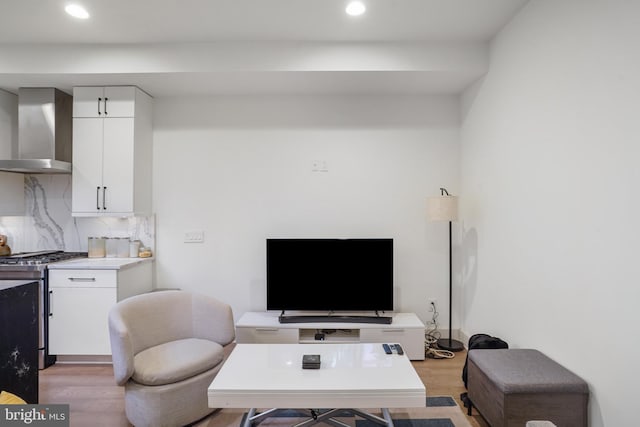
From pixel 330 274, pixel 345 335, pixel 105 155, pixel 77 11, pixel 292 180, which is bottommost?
pixel 345 335

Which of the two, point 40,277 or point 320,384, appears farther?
point 40,277

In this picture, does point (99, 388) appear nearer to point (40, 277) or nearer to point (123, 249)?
point (40, 277)

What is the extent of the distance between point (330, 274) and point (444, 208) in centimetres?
122


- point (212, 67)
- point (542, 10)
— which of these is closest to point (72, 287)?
point (212, 67)

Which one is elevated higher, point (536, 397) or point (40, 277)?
point (40, 277)

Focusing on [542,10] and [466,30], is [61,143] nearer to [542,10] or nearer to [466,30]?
[466,30]

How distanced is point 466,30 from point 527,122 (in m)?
0.96

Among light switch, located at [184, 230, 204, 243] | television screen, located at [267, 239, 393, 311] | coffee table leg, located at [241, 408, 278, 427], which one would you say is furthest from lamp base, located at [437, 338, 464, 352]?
light switch, located at [184, 230, 204, 243]

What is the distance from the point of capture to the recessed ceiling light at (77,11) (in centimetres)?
250

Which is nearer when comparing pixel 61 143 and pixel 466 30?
pixel 466 30

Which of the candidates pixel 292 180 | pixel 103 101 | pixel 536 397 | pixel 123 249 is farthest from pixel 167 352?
pixel 103 101

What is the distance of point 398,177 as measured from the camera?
3615 mm

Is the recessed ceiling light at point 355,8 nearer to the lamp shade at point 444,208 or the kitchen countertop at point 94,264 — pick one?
the lamp shade at point 444,208

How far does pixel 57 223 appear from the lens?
3670mm
